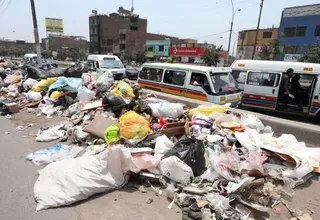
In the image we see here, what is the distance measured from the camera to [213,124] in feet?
13.7

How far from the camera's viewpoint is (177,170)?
2902 mm

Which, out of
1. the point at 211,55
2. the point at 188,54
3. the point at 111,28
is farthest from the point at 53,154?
the point at 111,28

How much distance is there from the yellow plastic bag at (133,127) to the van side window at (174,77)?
3003 mm

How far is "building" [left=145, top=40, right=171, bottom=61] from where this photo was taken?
1922 inches

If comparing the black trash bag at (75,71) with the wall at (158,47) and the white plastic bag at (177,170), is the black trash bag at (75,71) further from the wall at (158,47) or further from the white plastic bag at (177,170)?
the wall at (158,47)

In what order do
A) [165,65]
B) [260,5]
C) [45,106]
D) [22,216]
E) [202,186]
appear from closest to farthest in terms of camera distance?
[22,216] → [202,186] → [45,106] → [165,65] → [260,5]

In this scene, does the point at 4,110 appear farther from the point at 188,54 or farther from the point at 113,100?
the point at 188,54

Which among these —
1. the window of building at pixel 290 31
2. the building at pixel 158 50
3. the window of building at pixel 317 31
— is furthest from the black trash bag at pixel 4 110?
the building at pixel 158 50

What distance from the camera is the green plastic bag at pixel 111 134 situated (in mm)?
4162

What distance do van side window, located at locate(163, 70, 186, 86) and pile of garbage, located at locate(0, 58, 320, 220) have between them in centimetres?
209

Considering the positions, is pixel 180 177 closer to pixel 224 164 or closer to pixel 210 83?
pixel 224 164

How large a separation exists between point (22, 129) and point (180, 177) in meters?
4.37

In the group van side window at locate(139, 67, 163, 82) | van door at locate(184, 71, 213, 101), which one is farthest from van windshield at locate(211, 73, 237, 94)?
van side window at locate(139, 67, 163, 82)

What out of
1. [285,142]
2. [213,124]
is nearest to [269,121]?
[285,142]
